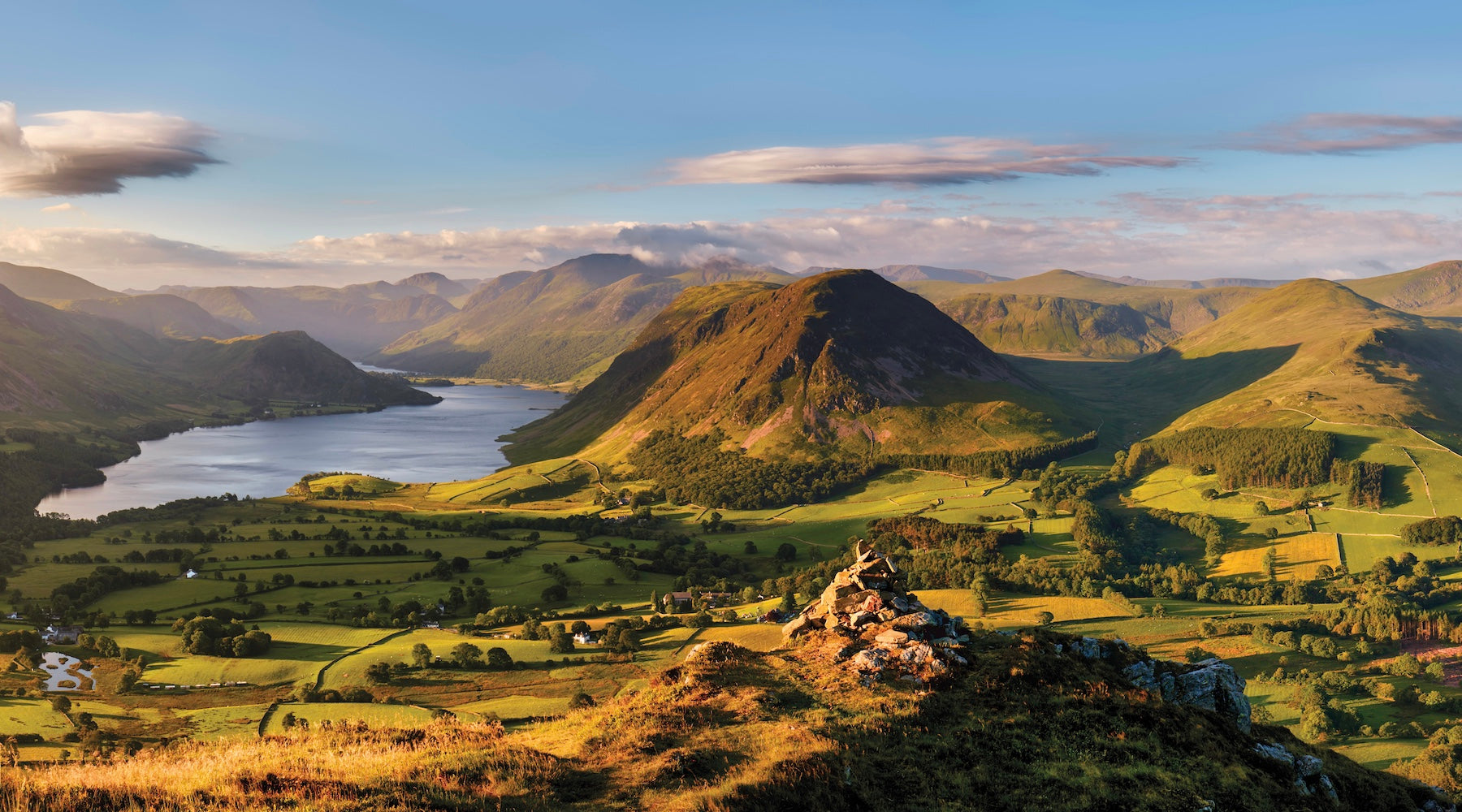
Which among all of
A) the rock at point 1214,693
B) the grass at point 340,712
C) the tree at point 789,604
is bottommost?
the tree at point 789,604

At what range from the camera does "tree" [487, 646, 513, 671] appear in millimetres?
94250

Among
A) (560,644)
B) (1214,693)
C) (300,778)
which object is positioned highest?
(300,778)

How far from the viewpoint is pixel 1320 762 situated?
38.0m

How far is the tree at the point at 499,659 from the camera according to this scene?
94.2 m

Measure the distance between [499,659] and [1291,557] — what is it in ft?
536

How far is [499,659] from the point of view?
9512cm

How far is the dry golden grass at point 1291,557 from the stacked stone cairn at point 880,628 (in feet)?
483

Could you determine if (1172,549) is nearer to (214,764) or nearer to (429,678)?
(429,678)

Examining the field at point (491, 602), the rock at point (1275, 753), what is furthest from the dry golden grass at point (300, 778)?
the rock at point (1275, 753)

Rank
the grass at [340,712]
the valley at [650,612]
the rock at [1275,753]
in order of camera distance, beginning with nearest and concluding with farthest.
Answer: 1. the rock at [1275,753]
2. the valley at [650,612]
3. the grass at [340,712]

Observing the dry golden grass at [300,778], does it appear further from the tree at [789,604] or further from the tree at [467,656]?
the tree at [789,604]

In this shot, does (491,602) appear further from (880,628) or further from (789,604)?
(880,628)

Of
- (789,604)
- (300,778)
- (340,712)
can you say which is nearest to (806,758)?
(300,778)

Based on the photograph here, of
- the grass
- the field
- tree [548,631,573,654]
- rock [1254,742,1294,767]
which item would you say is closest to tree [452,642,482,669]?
the field
